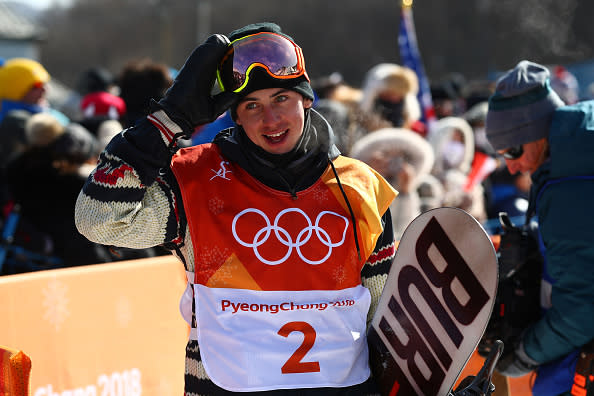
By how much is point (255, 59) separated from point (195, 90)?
224mm

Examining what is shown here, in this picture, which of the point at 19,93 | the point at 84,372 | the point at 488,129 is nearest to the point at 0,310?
the point at 84,372

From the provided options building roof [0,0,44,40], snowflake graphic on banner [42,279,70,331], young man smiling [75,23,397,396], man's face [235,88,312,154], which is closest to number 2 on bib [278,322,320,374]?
young man smiling [75,23,397,396]

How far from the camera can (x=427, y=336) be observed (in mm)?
2078

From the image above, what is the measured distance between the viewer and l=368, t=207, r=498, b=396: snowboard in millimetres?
1937

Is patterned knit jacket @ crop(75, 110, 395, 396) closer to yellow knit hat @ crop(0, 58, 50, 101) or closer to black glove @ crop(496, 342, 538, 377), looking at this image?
black glove @ crop(496, 342, 538, 377)

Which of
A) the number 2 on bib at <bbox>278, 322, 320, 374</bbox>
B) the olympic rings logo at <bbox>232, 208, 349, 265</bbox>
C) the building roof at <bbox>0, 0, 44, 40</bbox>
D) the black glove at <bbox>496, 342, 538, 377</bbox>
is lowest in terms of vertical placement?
the black glove at <bbox>496, 342, 538, 377</bbox>

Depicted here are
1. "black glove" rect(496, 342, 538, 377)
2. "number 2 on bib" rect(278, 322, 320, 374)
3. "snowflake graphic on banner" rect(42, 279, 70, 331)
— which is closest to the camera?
"number 2 on bib" rect(278, 322, 320, 374)

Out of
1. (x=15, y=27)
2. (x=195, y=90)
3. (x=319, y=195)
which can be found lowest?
(x=319, y=195)

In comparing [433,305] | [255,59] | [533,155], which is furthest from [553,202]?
[255,59]

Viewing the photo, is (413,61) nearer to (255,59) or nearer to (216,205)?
(255,59)

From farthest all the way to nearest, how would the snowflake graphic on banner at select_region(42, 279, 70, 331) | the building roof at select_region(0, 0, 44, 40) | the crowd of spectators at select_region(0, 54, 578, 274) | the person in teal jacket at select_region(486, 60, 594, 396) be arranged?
the building roof at select_region(0, 0, 44, 40) < the crowd of spectators at select_region(0, 54, 578, 274) < the snowflake graphic on banner at select_region(42, 279, 70, 331) < the person in teal jacket at select_region(486, 60, 594, 396)

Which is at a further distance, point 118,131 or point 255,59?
point 118,131

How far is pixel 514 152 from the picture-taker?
2695 millimetres

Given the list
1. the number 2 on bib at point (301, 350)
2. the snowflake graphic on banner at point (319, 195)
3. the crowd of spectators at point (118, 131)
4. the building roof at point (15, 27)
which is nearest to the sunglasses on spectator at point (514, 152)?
the snowflake graphic on banner at point (319, 195)
